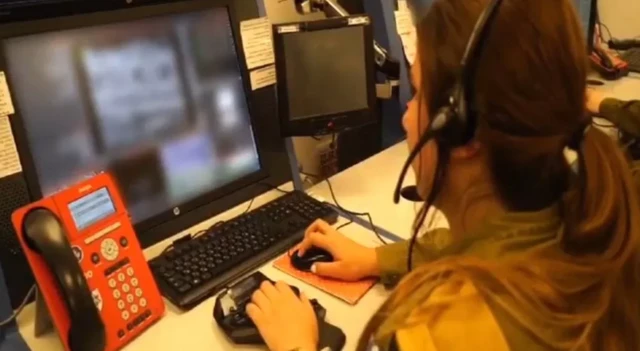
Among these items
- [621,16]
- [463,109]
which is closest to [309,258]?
[463,109]

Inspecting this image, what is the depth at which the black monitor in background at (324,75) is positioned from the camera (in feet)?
4.61

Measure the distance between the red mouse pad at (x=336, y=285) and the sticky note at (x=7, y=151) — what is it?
452 millimetres

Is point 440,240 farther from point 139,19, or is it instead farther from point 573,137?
point 139,19

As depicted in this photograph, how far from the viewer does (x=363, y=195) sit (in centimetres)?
150

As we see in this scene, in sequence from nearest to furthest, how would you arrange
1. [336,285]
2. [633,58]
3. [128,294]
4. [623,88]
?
[128,294]
[336,285]
[623,88]
[633,58]

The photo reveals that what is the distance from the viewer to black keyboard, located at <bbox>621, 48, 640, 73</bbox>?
91.5 inches

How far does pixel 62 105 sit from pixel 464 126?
0.68m

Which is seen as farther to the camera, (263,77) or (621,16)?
(621,16)

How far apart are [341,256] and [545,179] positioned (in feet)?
1.43

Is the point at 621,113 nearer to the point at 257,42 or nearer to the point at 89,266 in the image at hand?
the point at 257,42

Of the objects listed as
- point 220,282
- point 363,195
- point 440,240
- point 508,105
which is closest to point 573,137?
point 508,105

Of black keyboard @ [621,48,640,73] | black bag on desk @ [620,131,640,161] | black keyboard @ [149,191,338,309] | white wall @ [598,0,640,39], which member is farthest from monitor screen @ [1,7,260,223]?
white wall @ [598,0,640,39]

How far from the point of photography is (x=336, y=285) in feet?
3.77

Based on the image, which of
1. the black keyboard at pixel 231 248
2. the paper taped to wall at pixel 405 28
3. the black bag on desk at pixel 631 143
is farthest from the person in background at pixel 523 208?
the paper taped to wall at pixel 405 28
